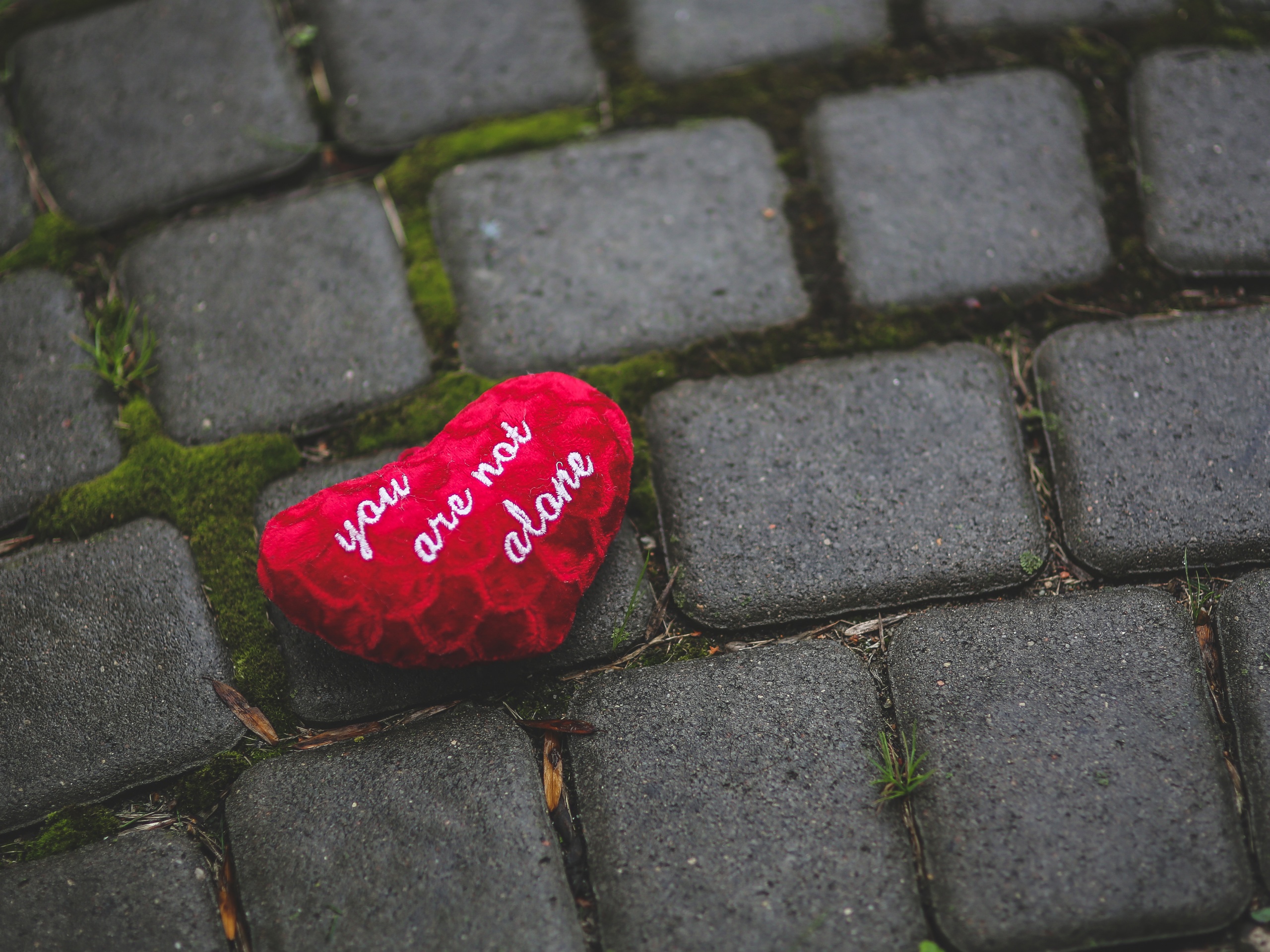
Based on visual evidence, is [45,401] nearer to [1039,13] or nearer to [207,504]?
[207,504]

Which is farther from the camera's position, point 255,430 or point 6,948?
point 255,430

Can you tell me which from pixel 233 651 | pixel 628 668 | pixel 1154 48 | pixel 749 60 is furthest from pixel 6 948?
pixel 1154 48

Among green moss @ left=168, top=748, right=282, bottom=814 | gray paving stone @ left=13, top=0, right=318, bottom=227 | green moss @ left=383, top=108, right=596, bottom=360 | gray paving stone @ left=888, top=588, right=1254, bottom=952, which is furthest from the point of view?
gray paving stone @ left=13, top=0, right=318, bottom=227

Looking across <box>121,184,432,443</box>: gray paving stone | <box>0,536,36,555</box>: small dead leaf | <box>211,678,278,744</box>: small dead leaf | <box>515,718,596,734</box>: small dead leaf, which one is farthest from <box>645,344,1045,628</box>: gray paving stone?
<box>0,536,36,555</box>: small dead leaf

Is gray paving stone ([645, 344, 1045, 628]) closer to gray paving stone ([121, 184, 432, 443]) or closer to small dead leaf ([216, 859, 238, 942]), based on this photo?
gray paving stone ([121, 184, 432, 443])

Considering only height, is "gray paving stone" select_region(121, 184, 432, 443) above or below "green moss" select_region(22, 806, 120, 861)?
above

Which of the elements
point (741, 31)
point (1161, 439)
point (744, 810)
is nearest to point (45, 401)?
point (744, 810)

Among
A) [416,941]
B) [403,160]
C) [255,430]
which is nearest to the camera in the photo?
[416,941]

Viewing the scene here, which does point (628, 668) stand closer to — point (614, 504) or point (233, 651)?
point (614, 504)
